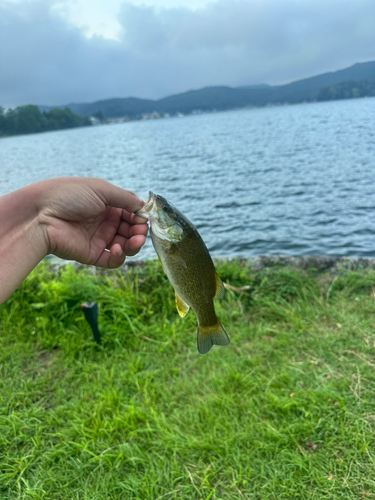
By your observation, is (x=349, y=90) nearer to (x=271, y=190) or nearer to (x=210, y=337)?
(x=271, y=190)

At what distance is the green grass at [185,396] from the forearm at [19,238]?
6.22 ft

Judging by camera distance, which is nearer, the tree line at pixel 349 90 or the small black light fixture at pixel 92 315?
the small black light fixture at pixel 92 315

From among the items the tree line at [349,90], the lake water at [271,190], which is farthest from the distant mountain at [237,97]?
the lake water at [271,190]

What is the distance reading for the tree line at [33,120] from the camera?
44987 millimetres

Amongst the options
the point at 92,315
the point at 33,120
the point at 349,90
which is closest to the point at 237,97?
the point at 349,90

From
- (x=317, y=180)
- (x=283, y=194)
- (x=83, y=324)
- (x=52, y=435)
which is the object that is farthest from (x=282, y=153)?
(x=52, y=435)

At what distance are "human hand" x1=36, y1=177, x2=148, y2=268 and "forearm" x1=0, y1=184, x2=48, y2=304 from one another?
4 cm

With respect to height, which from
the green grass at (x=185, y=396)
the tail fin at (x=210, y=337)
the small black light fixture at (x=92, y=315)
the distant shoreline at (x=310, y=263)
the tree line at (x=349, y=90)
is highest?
the tail fin at (x=210, y=337)

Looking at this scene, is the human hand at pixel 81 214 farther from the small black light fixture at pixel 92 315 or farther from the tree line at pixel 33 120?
the tree line at pixel 33 120

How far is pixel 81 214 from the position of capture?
2.22 m

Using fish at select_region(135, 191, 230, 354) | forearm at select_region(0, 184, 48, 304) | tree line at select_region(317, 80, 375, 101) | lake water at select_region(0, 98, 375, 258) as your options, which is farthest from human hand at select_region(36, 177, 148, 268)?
tree line at select_region(317, 80, 375, 101)

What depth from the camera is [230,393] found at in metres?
3.60

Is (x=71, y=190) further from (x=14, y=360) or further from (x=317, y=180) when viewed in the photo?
(x=317, y=180)

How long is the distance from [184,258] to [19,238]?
103cm
